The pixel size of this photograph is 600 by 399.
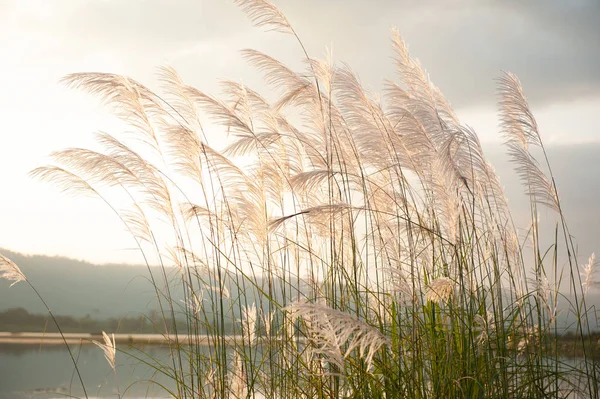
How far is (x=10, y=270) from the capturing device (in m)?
2.96

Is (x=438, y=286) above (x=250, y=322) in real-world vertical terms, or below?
above

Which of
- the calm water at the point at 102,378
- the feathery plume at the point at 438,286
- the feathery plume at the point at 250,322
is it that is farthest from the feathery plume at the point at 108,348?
the feathery plume at the point at 438,286

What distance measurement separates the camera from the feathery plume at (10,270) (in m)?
2.92

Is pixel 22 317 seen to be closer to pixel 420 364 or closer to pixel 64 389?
pixel 64 389

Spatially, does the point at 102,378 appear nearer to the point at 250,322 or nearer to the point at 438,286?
the point at 250,322

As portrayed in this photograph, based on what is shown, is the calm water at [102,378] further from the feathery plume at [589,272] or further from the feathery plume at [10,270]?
the feathery plume at [589,272]

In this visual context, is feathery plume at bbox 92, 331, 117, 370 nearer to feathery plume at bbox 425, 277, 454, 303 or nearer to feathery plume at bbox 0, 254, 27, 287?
feathery plume at bbox 0, 254, 27, 287

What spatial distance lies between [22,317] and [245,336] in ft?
6.52

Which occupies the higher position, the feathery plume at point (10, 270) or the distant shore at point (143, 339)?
the feathery plume at point (10, 270)

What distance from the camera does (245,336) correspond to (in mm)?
2861

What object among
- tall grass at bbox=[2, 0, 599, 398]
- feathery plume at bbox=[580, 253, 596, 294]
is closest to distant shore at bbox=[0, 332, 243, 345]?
tall grass at bbox=[2, 0, 599, 398]

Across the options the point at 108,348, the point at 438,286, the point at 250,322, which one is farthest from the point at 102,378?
the point at 438,286

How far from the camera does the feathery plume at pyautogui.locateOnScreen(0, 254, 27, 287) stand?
2.92 m

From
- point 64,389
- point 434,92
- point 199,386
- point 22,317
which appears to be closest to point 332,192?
point 434,92
